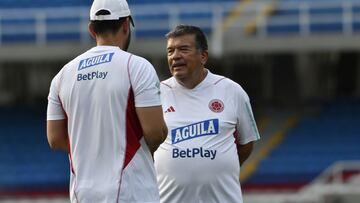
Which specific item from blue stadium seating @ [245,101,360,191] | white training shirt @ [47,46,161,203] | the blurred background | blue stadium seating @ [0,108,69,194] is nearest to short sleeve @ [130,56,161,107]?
white training shirt @ [47,46,161,203]

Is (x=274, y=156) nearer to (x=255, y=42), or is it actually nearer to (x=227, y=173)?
(x=255, y=42)

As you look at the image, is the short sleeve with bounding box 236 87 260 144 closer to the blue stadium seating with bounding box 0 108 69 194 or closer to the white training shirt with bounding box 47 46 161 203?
the white training shirt with bounding box 47 46 161 203

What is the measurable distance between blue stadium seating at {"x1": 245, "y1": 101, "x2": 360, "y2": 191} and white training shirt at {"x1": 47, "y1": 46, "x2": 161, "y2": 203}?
48.7ft

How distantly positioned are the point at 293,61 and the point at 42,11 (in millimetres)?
5679

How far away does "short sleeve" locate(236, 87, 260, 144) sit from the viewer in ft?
21.1

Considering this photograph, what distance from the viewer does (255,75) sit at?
957 inches

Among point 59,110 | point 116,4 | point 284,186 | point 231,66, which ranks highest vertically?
point 116,4

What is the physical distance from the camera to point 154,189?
5.23 meters

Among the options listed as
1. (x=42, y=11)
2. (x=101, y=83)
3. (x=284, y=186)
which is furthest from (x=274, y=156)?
(x=101, y=83)

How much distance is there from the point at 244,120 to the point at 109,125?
1.46m

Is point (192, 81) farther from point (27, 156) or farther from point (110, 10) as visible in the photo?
A: point (27, 156)

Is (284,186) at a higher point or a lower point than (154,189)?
lower

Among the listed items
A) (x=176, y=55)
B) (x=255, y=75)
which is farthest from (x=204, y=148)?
(x=255, y=75)

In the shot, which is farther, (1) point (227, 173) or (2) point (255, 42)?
(2) point (255, 42)
